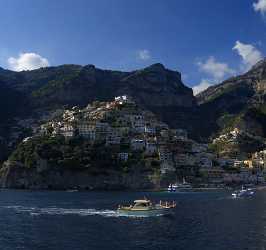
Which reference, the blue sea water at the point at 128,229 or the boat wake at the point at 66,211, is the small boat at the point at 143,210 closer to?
the boat wake at the point at 66,211

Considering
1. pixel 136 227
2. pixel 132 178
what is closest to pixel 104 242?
pixel 136 227

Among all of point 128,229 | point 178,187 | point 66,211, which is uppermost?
point 178,187

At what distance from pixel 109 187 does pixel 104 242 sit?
130 metres

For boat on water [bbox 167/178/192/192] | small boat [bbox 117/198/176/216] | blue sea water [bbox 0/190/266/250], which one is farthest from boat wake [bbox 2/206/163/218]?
boat on water [bbox 167/178/192/192]

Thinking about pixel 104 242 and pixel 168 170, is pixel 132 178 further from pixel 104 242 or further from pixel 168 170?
pixel 104 242

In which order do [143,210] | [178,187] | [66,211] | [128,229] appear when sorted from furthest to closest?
[178,187] → [66,211] → [143,210] → [128,229]

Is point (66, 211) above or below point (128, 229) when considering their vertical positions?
above

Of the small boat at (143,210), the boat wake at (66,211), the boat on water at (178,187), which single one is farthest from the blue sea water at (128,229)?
the boat on water at (178,187)

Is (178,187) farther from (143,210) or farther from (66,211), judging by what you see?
(143,210)

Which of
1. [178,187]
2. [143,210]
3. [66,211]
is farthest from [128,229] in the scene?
[178,187]

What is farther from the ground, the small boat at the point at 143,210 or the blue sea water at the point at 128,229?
the small boat at the point at 143,210

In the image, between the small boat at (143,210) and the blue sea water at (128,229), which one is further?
the small boat at (143,210)

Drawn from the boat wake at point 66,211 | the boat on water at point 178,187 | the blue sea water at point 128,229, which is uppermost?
the boat on water at point 178,187

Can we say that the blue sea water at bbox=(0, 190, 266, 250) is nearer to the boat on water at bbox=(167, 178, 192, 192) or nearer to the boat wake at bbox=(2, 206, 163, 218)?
the boat wake at bbox=(2, 206, 163, 218)
